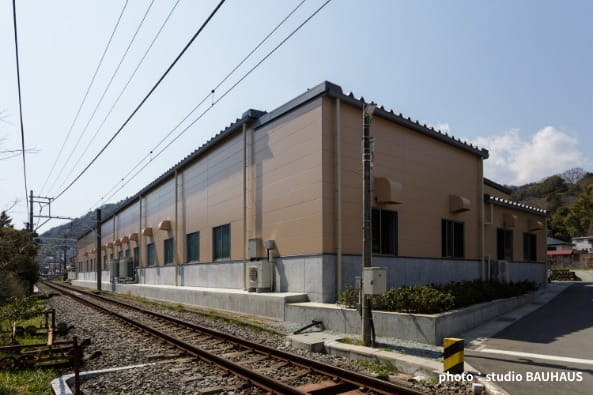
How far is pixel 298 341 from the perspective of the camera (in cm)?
1112

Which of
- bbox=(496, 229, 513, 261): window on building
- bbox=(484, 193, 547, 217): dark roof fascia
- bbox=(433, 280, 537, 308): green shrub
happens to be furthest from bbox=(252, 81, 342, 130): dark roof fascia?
bbox=(496, 229, 513, 261): window on building

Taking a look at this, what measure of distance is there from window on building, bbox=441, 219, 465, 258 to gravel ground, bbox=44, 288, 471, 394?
10114 millimetres

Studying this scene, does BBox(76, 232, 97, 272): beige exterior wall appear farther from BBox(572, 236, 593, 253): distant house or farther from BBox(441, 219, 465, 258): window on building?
BBox(572, 236, 593, 253): distant house

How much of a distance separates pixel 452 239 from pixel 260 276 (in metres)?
9.90

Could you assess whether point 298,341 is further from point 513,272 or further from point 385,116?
point 513,272

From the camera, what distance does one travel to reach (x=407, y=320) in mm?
11477

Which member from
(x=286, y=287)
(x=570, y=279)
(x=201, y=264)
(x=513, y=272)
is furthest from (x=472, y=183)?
(x=570, y=279)

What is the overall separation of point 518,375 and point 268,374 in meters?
4.61

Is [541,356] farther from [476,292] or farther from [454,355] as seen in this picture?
[476,292]

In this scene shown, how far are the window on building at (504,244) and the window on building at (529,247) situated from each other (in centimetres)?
271

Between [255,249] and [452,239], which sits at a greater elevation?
[452,239]

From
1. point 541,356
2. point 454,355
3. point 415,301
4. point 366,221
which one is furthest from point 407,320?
point 454,355

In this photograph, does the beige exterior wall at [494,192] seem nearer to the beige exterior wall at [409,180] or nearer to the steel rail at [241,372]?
the beige exterior wall at [409,180]

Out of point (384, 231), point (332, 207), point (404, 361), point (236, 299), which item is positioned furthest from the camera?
point (236, 299)
